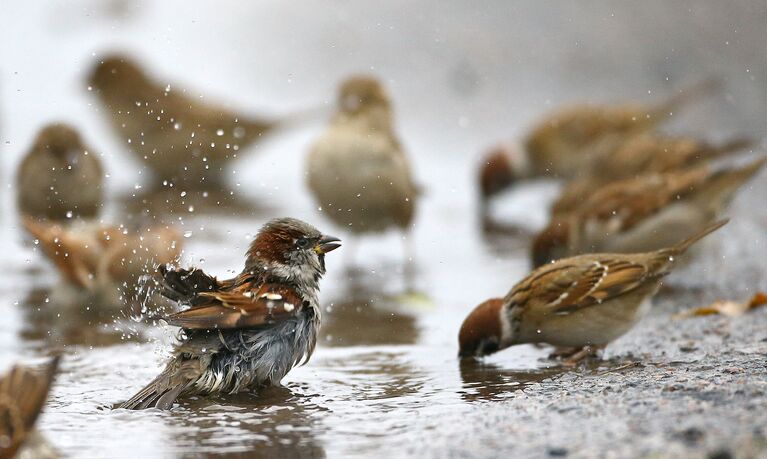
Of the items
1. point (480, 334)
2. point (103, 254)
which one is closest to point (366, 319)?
point (480, 334)

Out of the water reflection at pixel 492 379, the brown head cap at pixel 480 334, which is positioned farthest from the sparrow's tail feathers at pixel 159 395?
the brown head cap at pixel 480 334

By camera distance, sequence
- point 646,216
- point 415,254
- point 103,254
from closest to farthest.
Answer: point 103,254, point 646,216, point 415,254

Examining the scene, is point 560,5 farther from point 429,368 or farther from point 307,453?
point 307,453

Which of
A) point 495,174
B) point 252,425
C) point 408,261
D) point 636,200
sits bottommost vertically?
point 252,425

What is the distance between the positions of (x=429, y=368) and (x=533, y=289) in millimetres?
801

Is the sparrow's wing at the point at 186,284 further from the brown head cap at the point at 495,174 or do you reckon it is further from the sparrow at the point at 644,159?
the brown head cap at the point at 495,174

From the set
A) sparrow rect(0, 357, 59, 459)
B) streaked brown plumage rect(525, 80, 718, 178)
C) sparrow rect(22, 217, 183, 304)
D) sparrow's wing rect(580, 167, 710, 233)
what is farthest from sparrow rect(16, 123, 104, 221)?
sparrow rect(0, 357, 59, 459)

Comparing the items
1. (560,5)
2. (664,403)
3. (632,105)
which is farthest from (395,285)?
(560,5)

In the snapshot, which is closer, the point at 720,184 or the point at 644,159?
the point at 720,184

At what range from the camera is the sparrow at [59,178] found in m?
9.63

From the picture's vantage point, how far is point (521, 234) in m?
11.2

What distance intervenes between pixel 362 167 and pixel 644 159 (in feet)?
8.21

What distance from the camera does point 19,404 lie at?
14.0 feet

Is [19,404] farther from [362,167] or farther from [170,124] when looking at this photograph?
[170,124]
